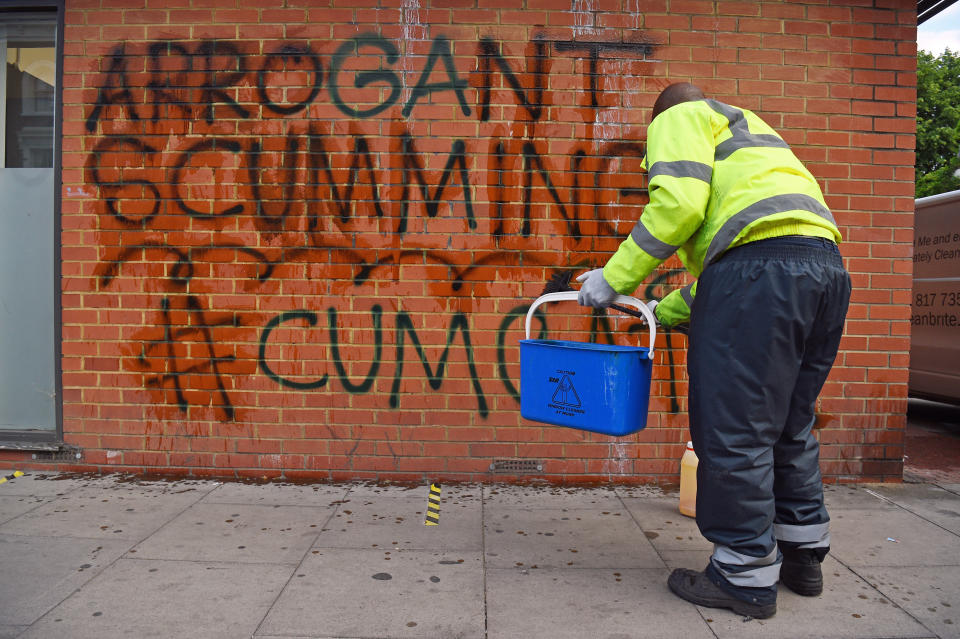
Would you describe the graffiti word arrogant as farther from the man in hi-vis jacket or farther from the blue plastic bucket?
the blue plastic bucket

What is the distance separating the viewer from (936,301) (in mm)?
6535

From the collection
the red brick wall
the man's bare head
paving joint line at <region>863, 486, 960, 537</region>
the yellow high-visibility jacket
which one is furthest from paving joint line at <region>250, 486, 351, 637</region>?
paving joint line at <region>863, 486, 960, 537</region>

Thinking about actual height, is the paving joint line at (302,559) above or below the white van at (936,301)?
below

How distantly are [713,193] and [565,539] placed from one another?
1821 millimetres

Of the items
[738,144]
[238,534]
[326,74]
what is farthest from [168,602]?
[326,74]

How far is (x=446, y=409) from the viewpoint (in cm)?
421

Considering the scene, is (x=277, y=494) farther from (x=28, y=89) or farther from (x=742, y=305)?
(x=28, y=89)

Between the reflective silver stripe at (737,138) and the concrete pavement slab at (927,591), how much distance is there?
1.91 metres

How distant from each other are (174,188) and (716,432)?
140 inches

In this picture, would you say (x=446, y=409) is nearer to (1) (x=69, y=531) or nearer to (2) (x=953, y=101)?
(1) (x=69, y=531)

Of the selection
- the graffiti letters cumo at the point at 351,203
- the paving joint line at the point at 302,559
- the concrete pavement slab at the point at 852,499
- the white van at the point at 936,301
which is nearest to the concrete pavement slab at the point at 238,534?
the paving joint line at the point at 302,559

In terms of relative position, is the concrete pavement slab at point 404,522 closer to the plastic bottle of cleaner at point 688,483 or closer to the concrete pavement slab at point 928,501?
→ the plastic bottle of cleaner at point 688,483

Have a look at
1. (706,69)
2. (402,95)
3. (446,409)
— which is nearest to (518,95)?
(402,95)

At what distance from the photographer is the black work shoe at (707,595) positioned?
8.41 ft
